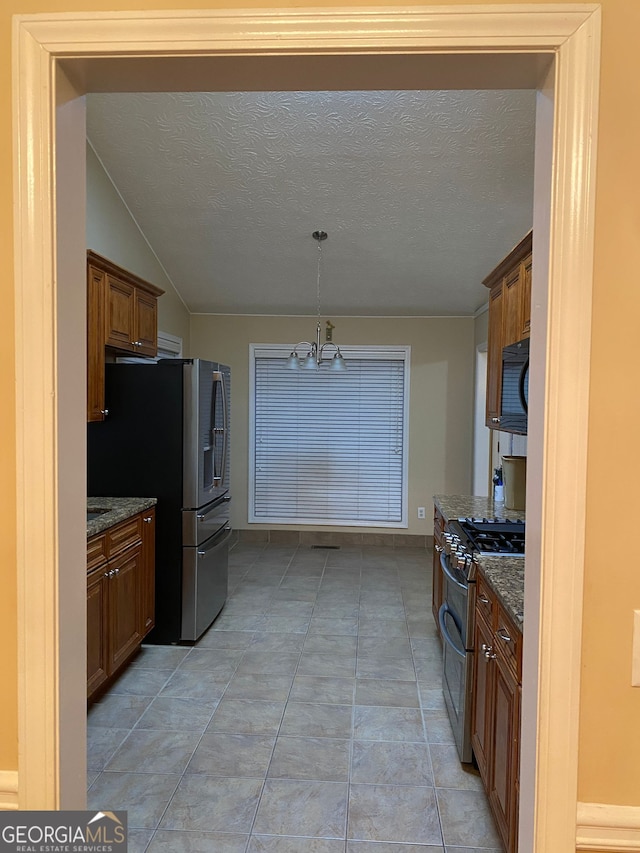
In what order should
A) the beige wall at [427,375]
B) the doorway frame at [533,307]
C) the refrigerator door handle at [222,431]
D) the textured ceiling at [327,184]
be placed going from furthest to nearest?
the beige wall at [427,375], the refrigerator door handle at [222,431], the textured ceiling at [327,184], the doorway frame at [533,307]

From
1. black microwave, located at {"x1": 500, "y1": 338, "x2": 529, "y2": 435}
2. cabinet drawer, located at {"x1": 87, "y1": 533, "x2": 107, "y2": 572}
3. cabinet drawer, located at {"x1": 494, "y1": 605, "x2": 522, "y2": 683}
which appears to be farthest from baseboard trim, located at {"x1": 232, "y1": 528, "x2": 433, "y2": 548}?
cabinet drawer, located at {"x1": 494, "y1": 605, "x2": 522, "y2": 683}

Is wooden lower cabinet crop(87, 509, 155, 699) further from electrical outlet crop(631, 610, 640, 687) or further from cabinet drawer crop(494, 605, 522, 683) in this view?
electrical outlet crop(631, 610, 640, 687)

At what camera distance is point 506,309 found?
3.17 metres

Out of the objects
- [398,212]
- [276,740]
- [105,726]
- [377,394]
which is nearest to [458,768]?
[276,740]

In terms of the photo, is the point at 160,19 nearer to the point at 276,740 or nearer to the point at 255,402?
the point at 276,740

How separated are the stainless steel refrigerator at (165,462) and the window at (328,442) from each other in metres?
2.69

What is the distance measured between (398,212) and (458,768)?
3533 millimetres

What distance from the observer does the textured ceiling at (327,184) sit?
3.18 meters

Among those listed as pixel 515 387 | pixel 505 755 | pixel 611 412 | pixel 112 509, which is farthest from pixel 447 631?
pixel 611 412

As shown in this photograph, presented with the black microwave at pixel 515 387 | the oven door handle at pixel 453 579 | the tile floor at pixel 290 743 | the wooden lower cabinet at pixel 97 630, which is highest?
the black microwave at pixel 515 387

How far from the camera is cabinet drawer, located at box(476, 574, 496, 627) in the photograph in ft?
6.90

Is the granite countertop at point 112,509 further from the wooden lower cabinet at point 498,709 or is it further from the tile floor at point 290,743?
the wooden lower cabinet at point 498,709

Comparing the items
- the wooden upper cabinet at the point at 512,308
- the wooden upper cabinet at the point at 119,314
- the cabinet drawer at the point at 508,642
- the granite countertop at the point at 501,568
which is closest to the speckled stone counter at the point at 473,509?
the granite countertop at the point at 501,568

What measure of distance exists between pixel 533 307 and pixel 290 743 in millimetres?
2472
